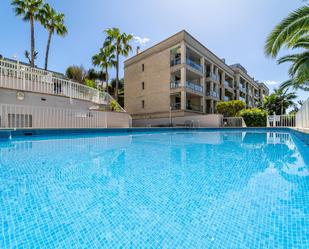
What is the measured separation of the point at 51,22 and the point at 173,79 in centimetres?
1374

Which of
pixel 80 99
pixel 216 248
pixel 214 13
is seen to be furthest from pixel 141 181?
pixel 214 13

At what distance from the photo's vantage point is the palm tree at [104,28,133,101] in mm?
19156

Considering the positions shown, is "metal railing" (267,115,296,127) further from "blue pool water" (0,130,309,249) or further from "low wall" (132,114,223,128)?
"blue pool water" (0,130,309,249)

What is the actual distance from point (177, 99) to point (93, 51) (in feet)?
41.9

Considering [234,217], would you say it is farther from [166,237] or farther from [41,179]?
[41,179]

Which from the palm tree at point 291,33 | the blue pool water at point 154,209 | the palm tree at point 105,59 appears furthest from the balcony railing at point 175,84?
the blue pool water at point 154,209

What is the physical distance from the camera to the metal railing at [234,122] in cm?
1646

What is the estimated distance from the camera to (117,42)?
19391 millimetres

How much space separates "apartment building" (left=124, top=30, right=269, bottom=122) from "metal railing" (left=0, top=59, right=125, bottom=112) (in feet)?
31.2

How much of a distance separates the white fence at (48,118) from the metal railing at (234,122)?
11.8 m

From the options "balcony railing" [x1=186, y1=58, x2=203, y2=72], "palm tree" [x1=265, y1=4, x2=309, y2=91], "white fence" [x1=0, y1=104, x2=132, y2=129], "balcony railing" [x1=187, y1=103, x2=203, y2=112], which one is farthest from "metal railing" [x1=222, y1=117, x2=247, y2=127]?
"white fence" [x1=0, y1=104, x2=132, y2=129]

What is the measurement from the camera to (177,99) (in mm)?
20891

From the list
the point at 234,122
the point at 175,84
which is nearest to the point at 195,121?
the point at 234,122

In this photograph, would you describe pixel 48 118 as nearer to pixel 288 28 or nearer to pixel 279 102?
pixel 288 28
